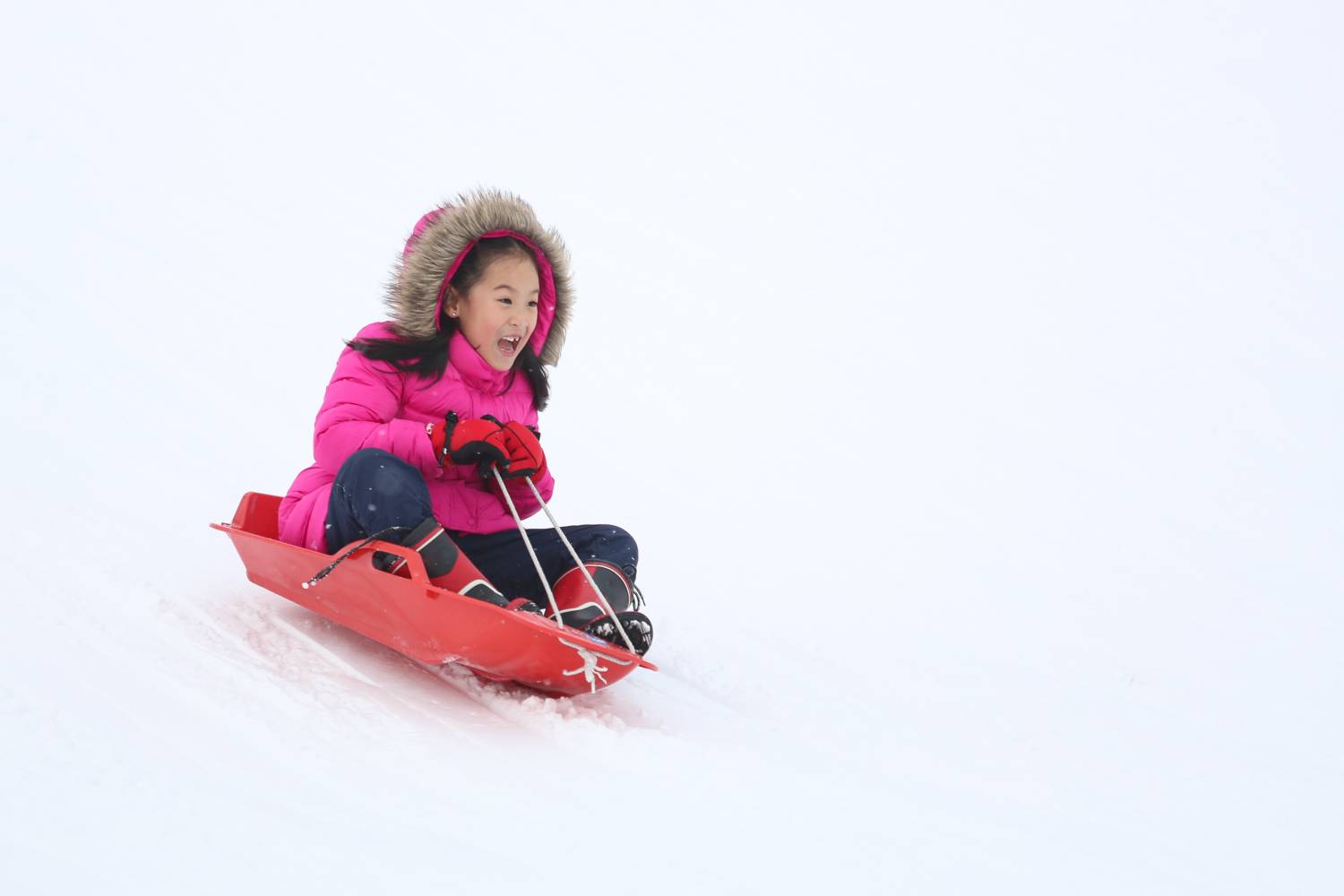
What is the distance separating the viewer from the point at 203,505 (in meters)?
3.88

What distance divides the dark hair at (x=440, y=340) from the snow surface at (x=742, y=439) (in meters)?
0.69

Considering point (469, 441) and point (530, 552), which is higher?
point (469, 441)

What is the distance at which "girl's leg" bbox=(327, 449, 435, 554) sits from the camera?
8.02ft

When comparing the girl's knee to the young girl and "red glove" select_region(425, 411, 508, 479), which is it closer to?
the young girl

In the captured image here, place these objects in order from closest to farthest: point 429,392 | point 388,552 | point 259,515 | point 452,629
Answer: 1. point 452,629
2. point 388,552
3. point 429,392
4. point 259,515

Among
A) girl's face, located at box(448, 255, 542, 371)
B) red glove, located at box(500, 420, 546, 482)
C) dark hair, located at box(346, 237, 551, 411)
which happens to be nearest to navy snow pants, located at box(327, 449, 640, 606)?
red glove, located at box(500, 420, 546, 482)

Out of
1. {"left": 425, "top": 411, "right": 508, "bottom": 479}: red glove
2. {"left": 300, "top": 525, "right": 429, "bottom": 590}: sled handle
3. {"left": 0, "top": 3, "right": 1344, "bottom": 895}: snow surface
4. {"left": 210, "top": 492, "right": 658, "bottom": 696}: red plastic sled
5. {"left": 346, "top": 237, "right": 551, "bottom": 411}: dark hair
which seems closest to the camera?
{"left": 0, "top": 3, "right": 1344, "bottom": 895}: snow surface

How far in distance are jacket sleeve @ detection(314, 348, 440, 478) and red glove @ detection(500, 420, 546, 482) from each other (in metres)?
0.18

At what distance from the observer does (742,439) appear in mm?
6809

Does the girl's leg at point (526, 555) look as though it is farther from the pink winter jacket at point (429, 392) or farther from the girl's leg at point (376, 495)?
the girl's leg at point (376, 495)

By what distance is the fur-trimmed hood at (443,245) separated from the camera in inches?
113

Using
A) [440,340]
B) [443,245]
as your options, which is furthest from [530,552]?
[443,245]

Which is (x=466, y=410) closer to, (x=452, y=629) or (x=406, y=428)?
(x=406, y=428)

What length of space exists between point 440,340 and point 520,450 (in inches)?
16.3
